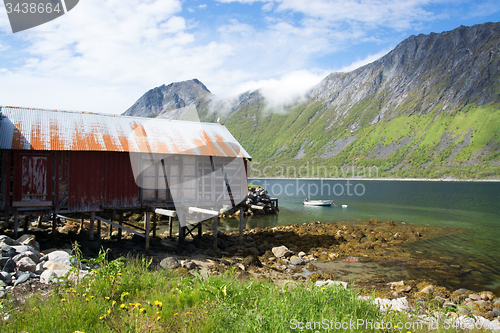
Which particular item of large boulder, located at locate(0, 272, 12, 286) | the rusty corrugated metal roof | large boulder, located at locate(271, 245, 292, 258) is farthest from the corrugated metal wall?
large boulder, located at locate(271, 245, 292, 258)

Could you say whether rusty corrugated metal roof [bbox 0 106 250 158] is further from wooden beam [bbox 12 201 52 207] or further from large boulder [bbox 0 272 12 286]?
large boulder [bbox 0 272 12 286]

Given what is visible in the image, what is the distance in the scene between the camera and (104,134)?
18.4 metres

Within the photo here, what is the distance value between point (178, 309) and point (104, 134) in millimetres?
14764

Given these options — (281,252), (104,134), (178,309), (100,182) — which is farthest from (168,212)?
(178,309)

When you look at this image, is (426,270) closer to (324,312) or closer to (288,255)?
(288,255)

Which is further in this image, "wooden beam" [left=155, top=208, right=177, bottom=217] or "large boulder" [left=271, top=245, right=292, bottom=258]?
"large boulder" [left=271, top=245, right=292, bottom=258]

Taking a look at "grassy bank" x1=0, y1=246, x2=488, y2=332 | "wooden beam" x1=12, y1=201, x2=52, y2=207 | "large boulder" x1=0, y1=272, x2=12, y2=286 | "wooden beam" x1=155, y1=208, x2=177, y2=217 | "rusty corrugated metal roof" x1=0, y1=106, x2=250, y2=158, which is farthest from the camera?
"wooden beam" x1=155, y1=208, x2=177, y2=217

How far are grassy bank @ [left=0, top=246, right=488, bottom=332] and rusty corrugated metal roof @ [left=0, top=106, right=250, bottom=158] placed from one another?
1157 cm

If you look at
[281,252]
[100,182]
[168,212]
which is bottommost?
[281,252]

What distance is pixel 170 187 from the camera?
64.1 feet

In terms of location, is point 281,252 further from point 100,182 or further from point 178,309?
point 178,309

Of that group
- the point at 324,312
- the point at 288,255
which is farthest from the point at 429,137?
the point at 324,312

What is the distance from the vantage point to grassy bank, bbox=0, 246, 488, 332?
17.8 feet

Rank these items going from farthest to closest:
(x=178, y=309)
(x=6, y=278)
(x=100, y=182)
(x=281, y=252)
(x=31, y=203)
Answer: (x=281, y=252) < (x=100, y=182) < (x=31, y=203) < (x=6, y=278) < (x=178, y=309)
